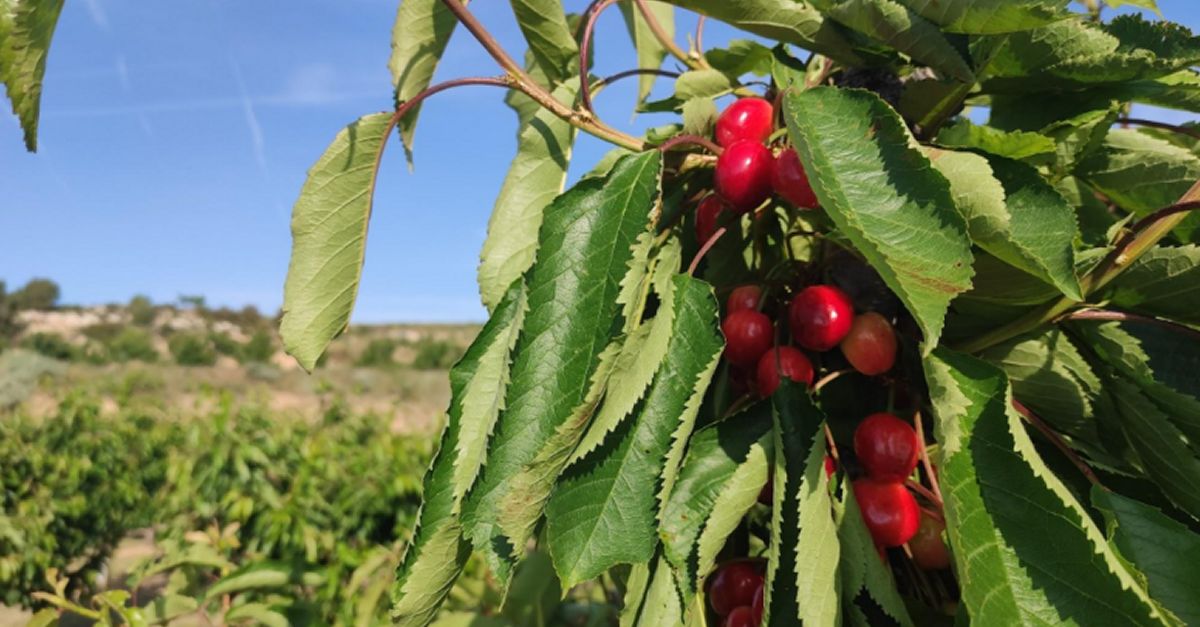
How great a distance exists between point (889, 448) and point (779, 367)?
0.12 meters

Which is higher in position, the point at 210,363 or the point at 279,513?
the point at 279,513

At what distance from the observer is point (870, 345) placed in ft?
2.35

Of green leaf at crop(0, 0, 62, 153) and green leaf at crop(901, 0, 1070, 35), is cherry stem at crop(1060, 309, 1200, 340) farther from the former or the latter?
green leaf at crop(0, 0, 62, 153)

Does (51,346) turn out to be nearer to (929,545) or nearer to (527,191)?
(527,191)

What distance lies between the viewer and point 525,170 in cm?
88

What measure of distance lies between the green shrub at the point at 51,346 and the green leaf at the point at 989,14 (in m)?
28.7

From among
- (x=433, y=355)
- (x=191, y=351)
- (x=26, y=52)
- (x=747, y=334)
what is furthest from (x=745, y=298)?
A: (x=191, y=351)

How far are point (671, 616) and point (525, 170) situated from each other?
487mm

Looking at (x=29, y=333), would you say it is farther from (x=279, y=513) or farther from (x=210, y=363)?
(x=279, y=513)

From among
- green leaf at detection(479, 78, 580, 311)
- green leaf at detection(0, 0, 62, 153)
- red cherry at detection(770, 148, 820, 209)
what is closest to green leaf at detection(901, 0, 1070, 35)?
red cherry at detection(770, 148, 820, 209)

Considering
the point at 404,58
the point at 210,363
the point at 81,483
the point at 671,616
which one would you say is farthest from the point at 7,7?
the point at 210,363

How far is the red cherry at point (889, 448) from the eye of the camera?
2.20ft

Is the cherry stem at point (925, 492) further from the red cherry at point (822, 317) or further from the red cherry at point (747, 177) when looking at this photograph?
the red cherry at point (747, 177)

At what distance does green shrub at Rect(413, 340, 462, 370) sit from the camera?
28.9 metres
